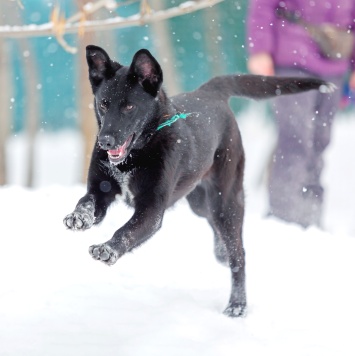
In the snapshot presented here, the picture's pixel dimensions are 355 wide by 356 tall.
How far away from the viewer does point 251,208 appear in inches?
337

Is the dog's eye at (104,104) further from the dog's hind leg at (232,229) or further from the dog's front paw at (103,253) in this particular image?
the dog's hind leg at (232,229)

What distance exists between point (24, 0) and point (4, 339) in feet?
22.1

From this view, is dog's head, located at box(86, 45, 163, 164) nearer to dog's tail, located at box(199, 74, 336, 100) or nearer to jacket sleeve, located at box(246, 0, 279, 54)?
dog's tail, located at box(199, 74, 336, 100)

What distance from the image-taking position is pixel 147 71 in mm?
3408

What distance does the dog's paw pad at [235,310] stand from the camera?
153 inches

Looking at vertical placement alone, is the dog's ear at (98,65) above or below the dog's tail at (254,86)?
below

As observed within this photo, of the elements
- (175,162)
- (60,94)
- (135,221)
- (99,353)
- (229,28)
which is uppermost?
(229,28)

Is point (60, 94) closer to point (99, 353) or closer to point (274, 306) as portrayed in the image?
point (274, 306)

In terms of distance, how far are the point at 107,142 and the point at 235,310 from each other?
1.42 meters

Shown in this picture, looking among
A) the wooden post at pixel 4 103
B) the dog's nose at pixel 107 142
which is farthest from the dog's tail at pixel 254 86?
the wooden post at pixel 4 103

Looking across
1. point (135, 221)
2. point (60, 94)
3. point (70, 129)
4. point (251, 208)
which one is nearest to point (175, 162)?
point (135, 221)

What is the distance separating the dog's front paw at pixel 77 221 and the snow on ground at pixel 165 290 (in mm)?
524

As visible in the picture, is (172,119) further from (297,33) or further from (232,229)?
(297,33)

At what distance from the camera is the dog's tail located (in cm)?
421
